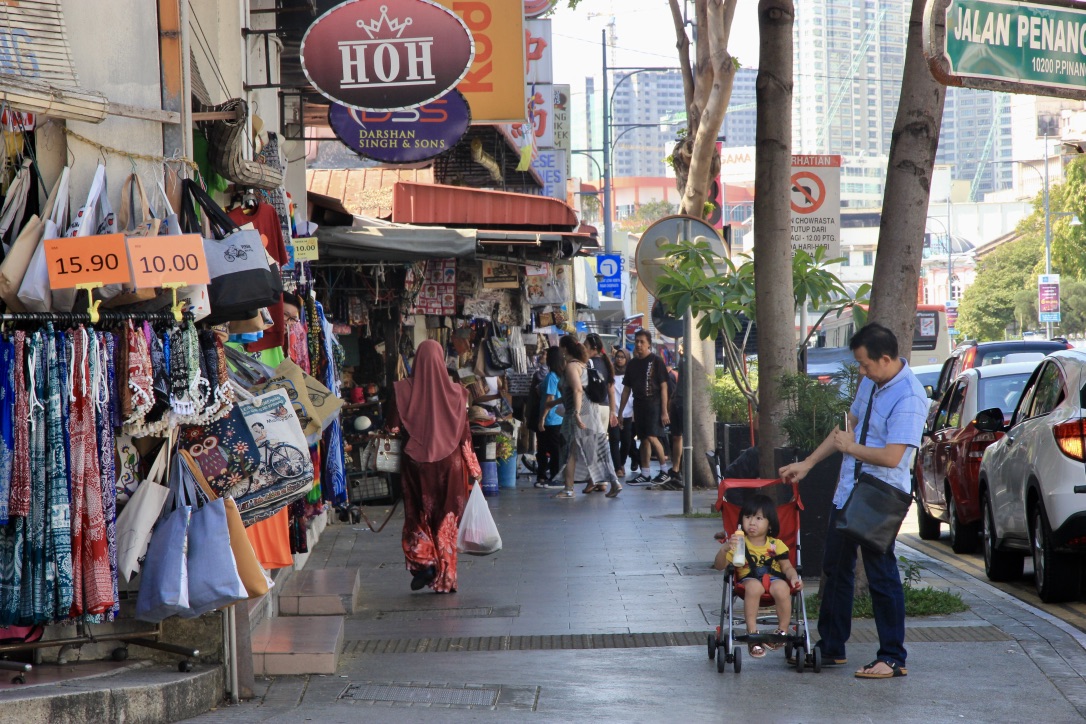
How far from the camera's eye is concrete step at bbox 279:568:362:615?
8.39 m

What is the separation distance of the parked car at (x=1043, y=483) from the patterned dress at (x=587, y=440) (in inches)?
255

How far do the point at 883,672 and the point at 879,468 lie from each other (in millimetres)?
1019

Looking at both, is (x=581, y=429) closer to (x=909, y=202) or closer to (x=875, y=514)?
(x=909, y=202)

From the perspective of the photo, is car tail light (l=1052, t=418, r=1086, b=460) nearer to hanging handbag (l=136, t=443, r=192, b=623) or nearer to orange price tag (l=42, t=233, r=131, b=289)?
hanging handbag (l=136, t=443, r=192, b=623)

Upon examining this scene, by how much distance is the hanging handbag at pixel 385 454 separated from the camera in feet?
46.0

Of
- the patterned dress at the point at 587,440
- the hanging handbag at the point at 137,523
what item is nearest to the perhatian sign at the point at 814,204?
the patterned dress at the point at 587,440

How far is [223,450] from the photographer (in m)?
6.28

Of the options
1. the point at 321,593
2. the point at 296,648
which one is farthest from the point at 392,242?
the point at 296,648

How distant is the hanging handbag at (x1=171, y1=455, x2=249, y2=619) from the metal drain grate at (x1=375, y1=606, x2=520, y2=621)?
9.65 feet

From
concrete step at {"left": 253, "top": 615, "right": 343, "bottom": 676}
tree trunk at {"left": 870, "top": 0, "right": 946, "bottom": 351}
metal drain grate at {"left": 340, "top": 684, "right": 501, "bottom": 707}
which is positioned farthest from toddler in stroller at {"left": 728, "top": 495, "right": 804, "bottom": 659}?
concrete step at {"left": 253, "top": 615, "right": 343, "bottom": 676}

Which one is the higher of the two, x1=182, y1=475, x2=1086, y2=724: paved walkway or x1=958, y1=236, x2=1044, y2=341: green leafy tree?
x1=958, y1=236, x2=1044, y2=341: green leafy tree

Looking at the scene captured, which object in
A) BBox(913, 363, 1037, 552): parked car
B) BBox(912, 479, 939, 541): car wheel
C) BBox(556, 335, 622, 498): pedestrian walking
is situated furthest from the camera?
BBox(556, 335, 622, 498): pedestrian walking

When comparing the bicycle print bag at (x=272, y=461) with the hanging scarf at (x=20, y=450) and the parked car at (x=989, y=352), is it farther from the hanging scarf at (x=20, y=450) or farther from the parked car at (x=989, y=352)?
the parked car at (x=989, y=352)

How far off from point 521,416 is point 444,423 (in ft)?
37.0
